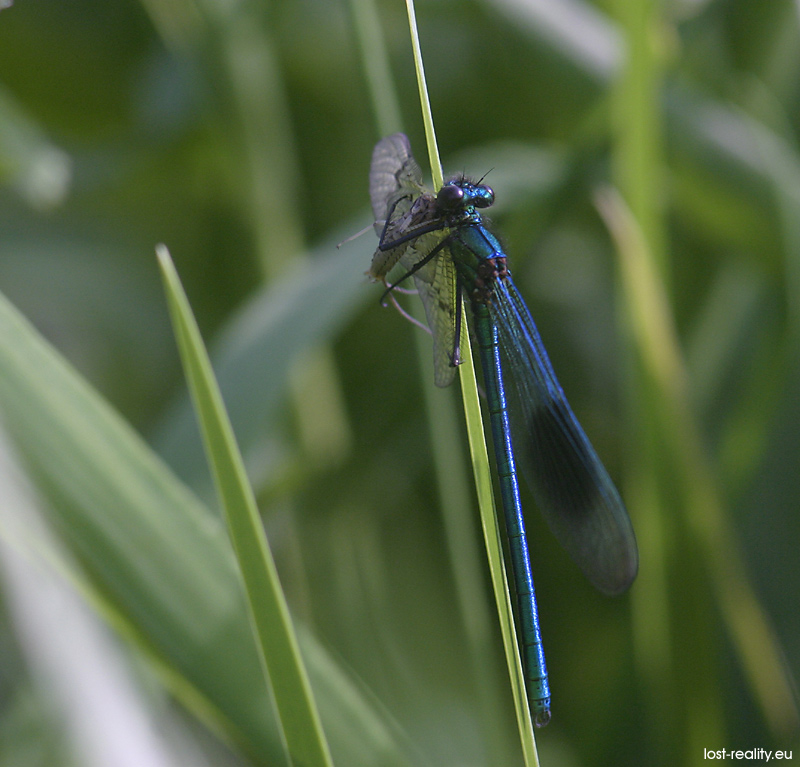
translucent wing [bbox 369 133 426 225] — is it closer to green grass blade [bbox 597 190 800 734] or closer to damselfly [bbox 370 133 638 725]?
damselfly [bbox 370 133 638 725]

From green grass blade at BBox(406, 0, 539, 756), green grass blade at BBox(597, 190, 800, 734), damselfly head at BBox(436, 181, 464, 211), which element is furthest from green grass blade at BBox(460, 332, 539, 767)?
green grass blade at BBox(597, 190, 800, 734)

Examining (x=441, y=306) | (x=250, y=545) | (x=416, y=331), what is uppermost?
(x=416, y=331)

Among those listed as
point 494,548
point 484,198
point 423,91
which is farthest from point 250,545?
point 484,198

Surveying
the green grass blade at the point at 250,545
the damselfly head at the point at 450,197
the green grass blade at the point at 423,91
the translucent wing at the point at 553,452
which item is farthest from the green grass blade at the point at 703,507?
the green grass blade at the point at 250,545

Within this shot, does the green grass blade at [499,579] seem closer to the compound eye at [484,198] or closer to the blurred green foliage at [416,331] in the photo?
the blurred green foliage at [416,331]

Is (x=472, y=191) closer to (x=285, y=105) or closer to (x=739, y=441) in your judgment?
(x=739, y=441)

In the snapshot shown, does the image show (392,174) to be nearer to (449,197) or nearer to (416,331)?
(449,197)
